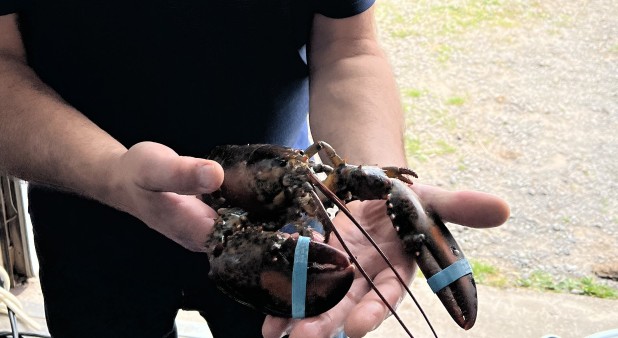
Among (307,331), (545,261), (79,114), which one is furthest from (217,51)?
(545,261)

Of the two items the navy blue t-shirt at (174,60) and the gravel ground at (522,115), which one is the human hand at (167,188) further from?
the gravel ground at (522,115)

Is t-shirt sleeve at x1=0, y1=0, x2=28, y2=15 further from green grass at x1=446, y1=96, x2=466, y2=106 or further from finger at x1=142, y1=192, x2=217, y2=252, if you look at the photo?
green grass at x1=446, y1=96, x2=466, y2=106

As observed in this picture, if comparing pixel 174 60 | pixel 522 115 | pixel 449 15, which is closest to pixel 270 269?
pixel 174 60

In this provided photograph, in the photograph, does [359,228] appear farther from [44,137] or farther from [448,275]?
[44,137]

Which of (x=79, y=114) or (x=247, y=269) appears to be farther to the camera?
(x=79, y=114)

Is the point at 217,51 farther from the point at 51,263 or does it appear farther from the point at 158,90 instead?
the point at 51,263

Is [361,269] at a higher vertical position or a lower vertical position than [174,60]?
lower
